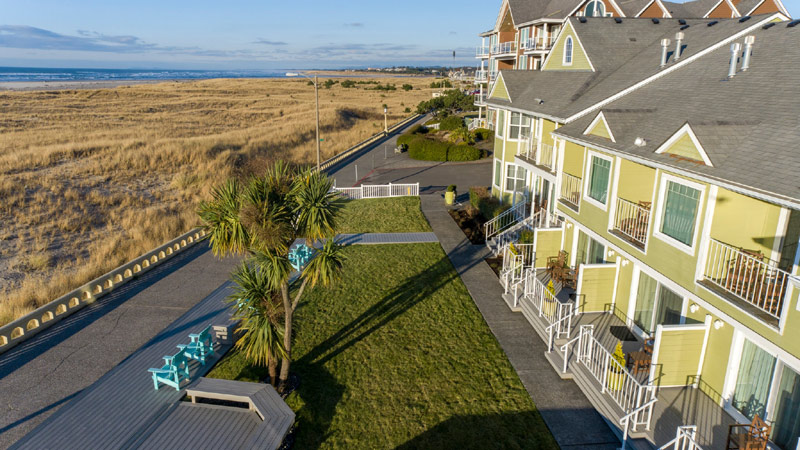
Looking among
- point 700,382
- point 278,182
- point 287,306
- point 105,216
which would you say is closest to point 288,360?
point 287,306

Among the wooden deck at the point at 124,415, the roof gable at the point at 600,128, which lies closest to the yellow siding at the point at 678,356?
the roof gable at the point at 600,128

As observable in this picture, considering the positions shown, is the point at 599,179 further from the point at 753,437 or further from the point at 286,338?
the point at 286,338

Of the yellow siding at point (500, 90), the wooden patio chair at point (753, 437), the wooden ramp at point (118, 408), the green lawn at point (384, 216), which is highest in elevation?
the yellow siding at point (500, 90)

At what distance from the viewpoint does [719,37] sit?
53.8ft

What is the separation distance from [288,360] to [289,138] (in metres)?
44.7

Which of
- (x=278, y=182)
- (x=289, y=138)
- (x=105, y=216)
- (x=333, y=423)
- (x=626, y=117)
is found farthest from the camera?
(x=289, y=138)

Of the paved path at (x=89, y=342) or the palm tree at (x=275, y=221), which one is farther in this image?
the paved path at (x=89, y=342)

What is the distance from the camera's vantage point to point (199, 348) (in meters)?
13.1

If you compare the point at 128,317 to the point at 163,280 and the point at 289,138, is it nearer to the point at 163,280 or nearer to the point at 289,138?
the point at 163,280

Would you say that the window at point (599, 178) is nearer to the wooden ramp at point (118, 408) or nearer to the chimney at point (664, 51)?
the chimney at point (664, 51)

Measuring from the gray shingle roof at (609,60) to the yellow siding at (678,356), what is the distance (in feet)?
31.0

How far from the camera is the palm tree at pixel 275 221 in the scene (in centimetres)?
1076

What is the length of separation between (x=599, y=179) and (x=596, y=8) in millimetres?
21415

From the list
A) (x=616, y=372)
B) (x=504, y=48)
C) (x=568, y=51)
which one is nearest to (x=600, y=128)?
(x=616, y=372)
